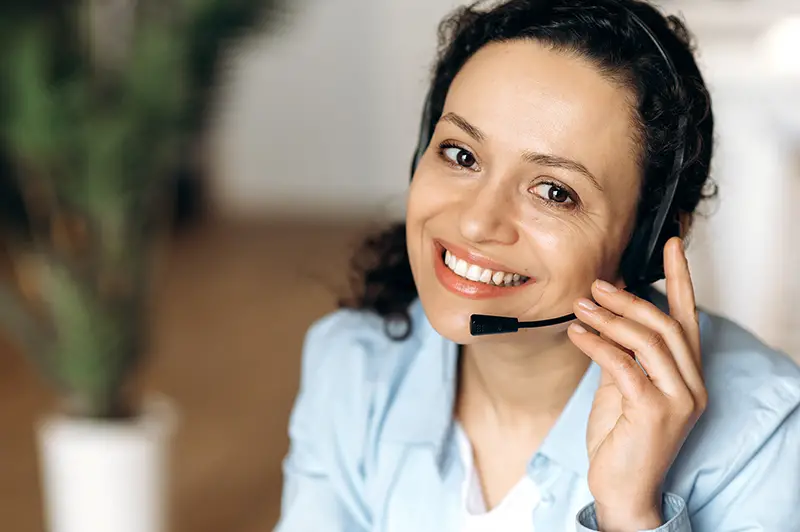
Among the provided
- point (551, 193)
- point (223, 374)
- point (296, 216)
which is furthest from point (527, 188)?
point (296, 216)

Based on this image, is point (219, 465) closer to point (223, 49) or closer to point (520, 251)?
point (223, 49)

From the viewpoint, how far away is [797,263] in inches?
101

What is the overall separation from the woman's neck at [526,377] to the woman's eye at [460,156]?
19cm

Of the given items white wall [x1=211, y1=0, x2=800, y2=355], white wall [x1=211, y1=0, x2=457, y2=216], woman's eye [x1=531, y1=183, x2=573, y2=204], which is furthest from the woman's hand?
white wall [x1=211, y1=0, x2=457, y2=216]

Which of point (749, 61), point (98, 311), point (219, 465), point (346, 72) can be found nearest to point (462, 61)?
point (98, 311)

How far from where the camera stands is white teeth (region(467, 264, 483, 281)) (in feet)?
3.31

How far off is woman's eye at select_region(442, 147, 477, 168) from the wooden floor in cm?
57

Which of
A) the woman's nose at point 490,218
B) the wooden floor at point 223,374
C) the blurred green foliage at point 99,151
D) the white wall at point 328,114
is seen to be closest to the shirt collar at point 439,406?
the woman's nose at point 490,218

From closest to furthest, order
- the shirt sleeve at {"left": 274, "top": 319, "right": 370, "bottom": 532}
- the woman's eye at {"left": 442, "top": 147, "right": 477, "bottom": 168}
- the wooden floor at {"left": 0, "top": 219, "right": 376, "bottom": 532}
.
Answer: the woman's eye at {"left": 442, "top": 147, "right": 477, "bottom": 168} → the shirt sleeve at {"left": 274, "top": 319, "right": 370, "bottom": 532} → the wooden floor at {"left": 0, "top": 219, "right": 376, "bottom": 532}

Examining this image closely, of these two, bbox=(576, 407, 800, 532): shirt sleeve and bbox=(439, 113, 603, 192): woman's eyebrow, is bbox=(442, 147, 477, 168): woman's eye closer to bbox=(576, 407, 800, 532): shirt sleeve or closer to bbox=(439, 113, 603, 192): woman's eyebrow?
bbox=(439, 113, 603, 192): woman's eyebrow

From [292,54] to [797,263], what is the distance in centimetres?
351

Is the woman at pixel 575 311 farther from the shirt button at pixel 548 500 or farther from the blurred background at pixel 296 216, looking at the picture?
the blurred background at pixel 296 216

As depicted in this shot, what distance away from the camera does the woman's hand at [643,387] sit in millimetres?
917

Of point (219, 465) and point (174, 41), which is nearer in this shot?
point (174, 41)
